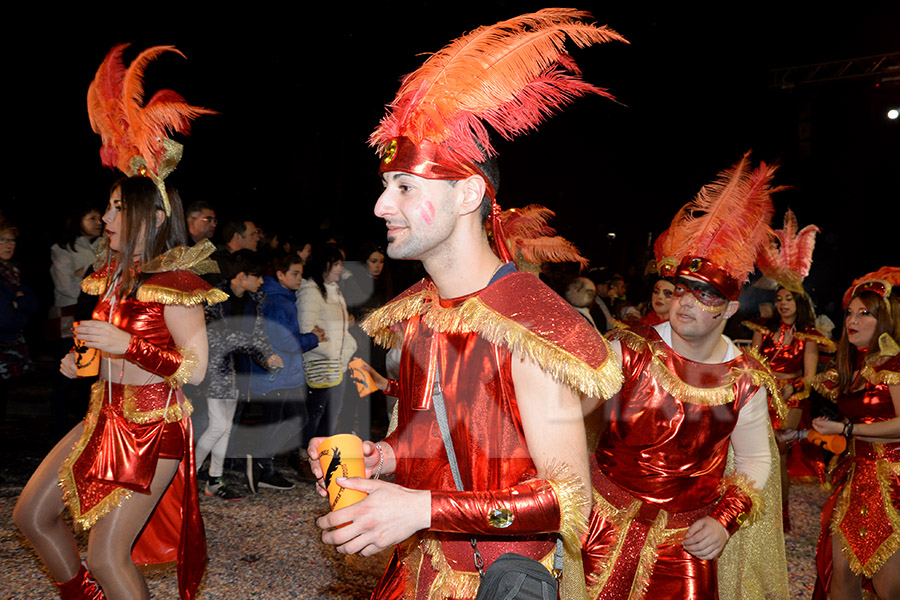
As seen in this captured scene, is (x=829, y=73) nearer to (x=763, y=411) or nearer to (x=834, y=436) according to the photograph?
(x=834, y=436)

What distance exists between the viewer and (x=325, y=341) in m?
Result: 6.36

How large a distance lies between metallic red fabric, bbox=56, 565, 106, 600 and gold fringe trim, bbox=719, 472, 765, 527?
2.82 metres

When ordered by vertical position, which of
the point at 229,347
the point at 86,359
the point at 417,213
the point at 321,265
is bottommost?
the point at 229,347

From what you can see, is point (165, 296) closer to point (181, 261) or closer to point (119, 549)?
point (181, 261)

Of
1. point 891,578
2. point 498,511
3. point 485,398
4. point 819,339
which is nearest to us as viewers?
point 498,511

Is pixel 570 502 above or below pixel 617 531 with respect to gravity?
above

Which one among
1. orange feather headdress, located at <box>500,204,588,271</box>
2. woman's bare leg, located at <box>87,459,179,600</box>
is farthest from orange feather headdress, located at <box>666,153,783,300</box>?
woman's bare leg, located at <box>87,459,179,600</box>

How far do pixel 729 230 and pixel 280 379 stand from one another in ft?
13.3

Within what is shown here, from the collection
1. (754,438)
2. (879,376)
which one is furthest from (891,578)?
(754,438)

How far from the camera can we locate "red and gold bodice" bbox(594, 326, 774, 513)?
2.85 meters

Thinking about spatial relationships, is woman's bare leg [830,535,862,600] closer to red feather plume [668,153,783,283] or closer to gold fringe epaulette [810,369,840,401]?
gold fringe epaulette [810,369,840,401]

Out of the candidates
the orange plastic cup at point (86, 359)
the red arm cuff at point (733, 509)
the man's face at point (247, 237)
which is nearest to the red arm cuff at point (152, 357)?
the orange plastic cup at point (86, 359)

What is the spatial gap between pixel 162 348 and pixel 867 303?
400cm

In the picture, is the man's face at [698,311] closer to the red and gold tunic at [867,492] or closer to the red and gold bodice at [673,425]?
the red and gold bodice at [673,425]
